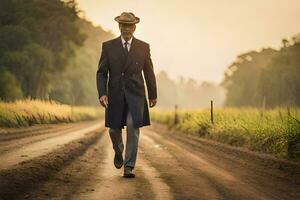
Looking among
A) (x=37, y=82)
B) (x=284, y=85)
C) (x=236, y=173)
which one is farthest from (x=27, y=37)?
(x=236, y=173)

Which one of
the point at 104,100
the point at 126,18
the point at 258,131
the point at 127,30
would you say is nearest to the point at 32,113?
the point at 258,131

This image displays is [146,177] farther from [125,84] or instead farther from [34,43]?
[34,43]

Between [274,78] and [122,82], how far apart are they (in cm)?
5505

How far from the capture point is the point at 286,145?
1077 centimetres

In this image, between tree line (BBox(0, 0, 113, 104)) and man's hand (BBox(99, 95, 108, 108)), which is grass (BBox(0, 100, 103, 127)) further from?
man's hand (BBox(99, 95, 108, 108))

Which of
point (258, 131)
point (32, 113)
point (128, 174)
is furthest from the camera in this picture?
point (32, 113)

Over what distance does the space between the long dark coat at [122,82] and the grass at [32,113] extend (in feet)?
42.5

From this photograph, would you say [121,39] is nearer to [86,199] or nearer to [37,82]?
[86,199]

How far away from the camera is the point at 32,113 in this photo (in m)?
24.8

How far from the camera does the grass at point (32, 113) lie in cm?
2070

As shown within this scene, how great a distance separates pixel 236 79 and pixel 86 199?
87.3 metres

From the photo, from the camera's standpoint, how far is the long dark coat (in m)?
7.60

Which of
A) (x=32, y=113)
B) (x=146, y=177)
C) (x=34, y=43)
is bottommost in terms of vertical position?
(x=146, y=177)

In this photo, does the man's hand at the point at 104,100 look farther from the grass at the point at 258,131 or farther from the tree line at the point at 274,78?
the tree line at the point at 274,78
